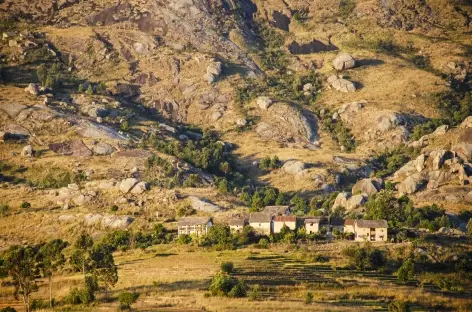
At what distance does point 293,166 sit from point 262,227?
48.6 meters

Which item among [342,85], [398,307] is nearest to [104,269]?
[398,307]

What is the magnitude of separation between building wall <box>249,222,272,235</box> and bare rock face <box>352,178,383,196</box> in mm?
36012

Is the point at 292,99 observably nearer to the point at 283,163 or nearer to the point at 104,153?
the point at 283,163

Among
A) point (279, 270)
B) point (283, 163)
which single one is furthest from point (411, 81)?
point (279, 270)

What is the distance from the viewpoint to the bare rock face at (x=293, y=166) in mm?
151000

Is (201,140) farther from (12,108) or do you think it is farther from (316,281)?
(316,281)

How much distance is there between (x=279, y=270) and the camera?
265ft

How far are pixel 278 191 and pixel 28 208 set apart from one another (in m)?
53.7

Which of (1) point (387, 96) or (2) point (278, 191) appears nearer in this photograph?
(2) point (278, 191)

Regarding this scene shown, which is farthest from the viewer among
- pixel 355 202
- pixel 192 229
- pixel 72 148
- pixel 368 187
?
pixel 72 148

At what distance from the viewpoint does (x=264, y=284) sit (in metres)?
72.4

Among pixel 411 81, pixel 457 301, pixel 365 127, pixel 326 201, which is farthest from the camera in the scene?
pixel 411 81

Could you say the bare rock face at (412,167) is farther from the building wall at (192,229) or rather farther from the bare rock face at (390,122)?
the building wall at (192,229)

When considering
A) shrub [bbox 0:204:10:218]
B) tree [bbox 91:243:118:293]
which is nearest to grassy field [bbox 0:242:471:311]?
tree [bbox 91:243:118:293]
